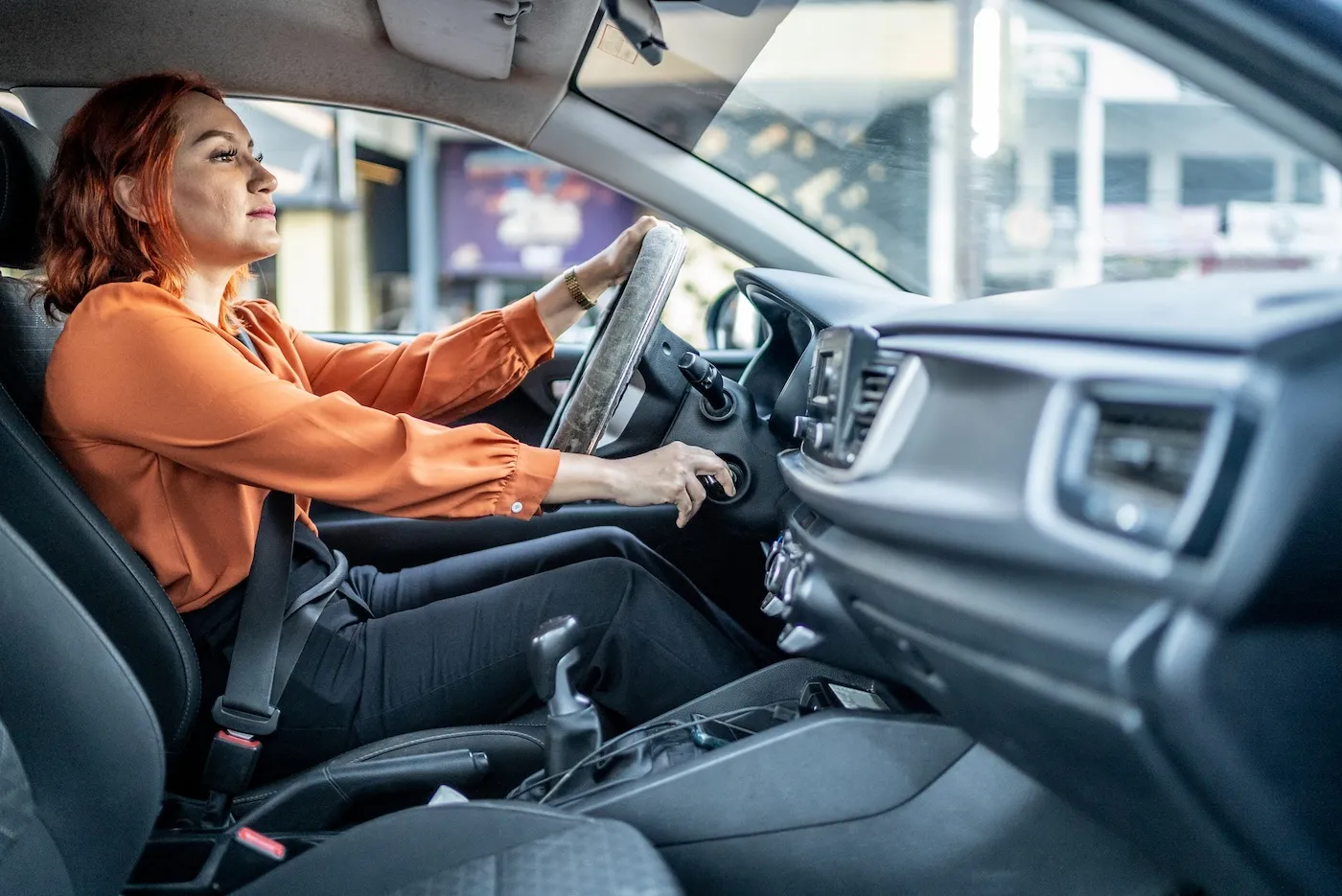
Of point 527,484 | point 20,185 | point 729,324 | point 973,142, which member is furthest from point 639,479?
point 973,142

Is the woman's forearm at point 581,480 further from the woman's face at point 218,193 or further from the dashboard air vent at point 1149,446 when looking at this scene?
the dashboard air vent at point 1149,446

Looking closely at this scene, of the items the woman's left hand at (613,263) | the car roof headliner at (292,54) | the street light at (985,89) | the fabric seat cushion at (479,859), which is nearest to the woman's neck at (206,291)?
the car roof headliner at (292,54)

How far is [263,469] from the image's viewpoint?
1445mm

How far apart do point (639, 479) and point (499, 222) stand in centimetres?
763

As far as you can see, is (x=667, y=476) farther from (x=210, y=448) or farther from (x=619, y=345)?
(x=210, y=448)

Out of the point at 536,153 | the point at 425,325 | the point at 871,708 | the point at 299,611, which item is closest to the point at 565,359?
the point at 536,153

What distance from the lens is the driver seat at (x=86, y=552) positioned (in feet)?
4.40

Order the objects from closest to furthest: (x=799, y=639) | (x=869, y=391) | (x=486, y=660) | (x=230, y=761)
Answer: (x=869, y=391) < (x=799, y=639) < (x=230, y=761) < (x=486, y=660)

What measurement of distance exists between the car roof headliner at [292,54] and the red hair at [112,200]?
0.25m

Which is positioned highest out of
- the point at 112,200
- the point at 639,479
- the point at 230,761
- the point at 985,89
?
the point at 985,89

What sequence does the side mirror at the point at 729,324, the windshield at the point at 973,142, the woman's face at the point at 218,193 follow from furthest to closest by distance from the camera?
1. the side mirror at the point at 729,324
2. the windshield at the point at 973,142
3. the woman's face at the point at 218,193

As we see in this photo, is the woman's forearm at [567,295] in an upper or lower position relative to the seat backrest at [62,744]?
upper

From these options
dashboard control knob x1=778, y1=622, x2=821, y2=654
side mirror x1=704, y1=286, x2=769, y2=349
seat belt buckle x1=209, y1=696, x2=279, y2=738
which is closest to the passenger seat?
→ seat belt buckle x1=209, y1=696, x2=279, y2=738

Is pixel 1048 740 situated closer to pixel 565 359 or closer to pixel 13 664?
pixel 13 664
